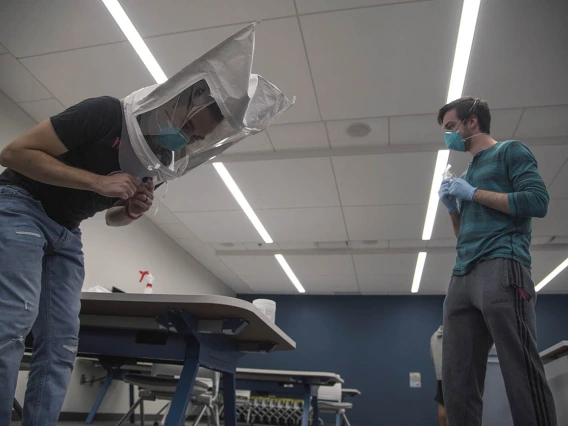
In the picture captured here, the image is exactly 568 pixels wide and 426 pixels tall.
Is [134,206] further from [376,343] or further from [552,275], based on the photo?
[376,343]

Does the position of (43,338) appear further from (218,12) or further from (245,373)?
(245,373)

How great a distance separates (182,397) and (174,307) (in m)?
0.28

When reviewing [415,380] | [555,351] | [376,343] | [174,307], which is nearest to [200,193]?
[555,351]

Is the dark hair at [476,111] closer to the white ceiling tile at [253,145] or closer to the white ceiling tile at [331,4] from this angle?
the white ceiling tile at [331,4]

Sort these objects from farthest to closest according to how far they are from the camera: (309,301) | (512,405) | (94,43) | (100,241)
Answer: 1. (309,301)
2. (100,241)
3. (94,43)
4. (512,405)

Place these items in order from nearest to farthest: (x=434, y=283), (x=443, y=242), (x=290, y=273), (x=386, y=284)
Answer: (x=443, y=242) < (x=290, y=273) < (x=434, y=283) < (x=386, y=284)

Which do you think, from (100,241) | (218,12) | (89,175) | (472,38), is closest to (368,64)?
(472,38)

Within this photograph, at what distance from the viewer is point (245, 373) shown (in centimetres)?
362

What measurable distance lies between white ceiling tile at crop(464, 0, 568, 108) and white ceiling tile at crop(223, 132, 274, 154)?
174 cm

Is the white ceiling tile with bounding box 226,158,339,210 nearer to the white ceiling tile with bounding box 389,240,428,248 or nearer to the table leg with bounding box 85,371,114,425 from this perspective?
the white ceiling tile with bounding box 389,240,428,248

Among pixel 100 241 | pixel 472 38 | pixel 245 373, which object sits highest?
pixel 472 38

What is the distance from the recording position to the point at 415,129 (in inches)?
148

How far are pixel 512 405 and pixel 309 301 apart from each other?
25.8 ft

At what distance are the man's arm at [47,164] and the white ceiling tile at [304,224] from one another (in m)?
4.35
